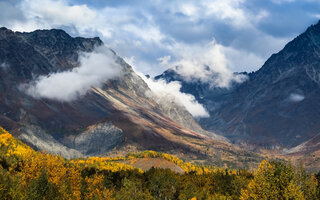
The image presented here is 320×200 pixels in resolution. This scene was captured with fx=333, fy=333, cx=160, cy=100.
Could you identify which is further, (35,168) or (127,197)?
(127,197)

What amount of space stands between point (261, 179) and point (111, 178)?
343 ft

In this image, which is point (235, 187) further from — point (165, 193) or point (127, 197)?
point (127, 197)

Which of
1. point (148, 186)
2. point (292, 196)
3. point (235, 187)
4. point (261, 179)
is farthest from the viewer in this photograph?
point (148, 186)

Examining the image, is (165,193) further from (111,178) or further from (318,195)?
(318,195)

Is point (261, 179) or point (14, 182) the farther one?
point (14, 182)

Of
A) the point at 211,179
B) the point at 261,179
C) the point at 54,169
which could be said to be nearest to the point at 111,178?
the point at 211,179

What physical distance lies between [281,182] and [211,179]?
104 meters

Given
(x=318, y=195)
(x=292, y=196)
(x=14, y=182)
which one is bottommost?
(x=14, y=182)

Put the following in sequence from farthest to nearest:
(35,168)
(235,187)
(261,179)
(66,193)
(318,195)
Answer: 1. (235,187)
2. (318,195)
3. (35,168)
4. (66,193)
5. (261,179)

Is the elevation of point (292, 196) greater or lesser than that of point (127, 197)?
greater

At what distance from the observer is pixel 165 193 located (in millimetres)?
139000

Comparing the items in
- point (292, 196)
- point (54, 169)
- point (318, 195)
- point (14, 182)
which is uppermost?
point (318, 195)

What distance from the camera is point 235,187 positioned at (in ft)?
429

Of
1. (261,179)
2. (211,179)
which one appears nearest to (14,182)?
(261,179)
